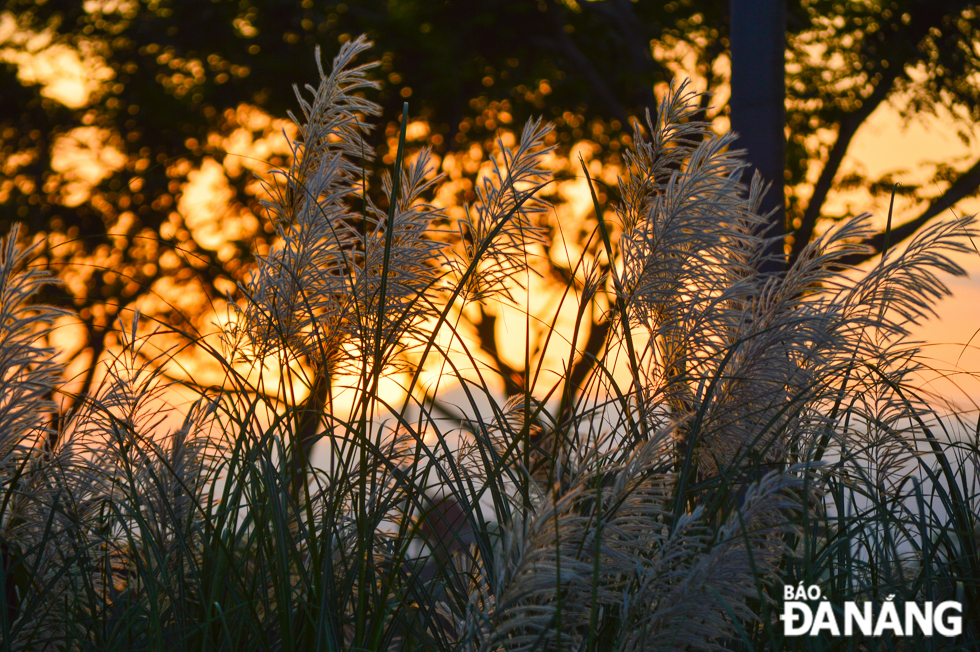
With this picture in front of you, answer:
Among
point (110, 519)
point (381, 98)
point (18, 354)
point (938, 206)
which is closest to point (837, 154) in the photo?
point (938, 206)

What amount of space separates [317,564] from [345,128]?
0.99 meters

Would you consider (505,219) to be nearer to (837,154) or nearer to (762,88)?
(762,88)

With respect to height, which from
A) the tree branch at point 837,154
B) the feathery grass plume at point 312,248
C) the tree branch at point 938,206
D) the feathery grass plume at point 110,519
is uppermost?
the tree branch at point 837,154

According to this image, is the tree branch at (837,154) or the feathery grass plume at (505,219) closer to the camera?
the feathery grass plume at (505,219)

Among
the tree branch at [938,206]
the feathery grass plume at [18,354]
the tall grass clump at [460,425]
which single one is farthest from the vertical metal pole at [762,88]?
the tree branch at [938,206]

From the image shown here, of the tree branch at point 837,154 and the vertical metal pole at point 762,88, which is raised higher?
the tree branch at point 837,154

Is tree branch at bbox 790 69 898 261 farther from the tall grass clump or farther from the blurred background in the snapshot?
the tall grass clump

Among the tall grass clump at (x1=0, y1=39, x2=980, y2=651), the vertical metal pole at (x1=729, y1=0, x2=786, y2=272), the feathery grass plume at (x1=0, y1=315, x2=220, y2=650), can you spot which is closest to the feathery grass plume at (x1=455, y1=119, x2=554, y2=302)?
the tall grass clump at (x1=0, y1=39, x2=980, y2=651)

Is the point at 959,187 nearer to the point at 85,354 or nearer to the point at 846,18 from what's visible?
the point at 846,18

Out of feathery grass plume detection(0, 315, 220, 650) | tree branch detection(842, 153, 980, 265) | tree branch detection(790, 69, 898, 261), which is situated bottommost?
feathery grass plume detection(0, 315, 220, 650)

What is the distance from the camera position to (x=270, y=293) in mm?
1748

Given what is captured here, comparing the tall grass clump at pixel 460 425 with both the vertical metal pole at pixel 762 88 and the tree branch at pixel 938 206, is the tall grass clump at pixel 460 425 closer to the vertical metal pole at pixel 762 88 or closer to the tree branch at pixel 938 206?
the vertical metal pole at pixel 762 88

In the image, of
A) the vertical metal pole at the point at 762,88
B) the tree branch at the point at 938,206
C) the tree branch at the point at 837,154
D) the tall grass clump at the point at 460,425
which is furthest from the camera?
the tree branch at the point at 837,154

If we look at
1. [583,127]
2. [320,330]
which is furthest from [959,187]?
[320,330]
